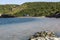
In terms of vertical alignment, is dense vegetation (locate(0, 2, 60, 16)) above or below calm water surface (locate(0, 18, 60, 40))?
below

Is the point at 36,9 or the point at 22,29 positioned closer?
the point at 22,29

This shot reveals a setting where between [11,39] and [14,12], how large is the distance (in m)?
138

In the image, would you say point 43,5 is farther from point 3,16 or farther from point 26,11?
point 3,16

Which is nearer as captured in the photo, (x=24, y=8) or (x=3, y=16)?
(x=3, y=16)

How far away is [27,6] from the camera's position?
573 ft

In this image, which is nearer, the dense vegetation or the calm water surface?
the calm water surface

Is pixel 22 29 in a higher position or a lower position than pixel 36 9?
higher

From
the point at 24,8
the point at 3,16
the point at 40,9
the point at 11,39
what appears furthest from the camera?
the point at 24,8

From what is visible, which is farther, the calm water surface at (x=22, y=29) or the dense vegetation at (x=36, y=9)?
the dense vegetation at (x=36, y=9)

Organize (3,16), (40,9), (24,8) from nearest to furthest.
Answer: (3,16), (40,9), (24,8)

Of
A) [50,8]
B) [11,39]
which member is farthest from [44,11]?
[11,39]

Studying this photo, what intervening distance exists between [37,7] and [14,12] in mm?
16207

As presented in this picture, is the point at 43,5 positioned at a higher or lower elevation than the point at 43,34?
lower

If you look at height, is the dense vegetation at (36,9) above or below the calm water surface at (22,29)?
below
